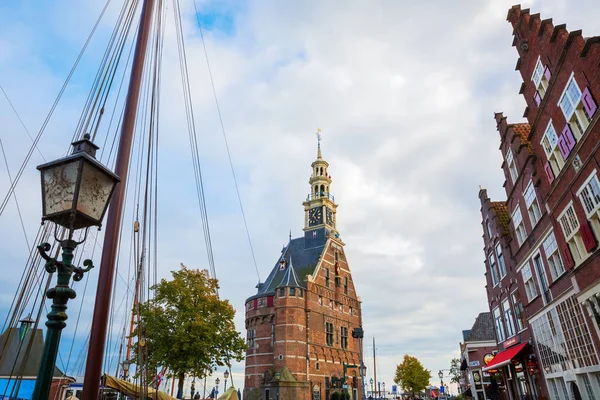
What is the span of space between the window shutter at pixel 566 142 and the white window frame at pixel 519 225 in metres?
5.61

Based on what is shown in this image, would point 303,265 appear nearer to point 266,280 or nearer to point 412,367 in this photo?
point 266,280

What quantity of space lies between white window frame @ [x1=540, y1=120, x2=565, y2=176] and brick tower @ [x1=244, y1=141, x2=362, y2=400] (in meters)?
28.7

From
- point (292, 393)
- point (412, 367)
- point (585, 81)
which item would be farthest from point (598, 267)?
point (412, 367)

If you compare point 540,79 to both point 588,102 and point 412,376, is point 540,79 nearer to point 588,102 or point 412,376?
point 588,102

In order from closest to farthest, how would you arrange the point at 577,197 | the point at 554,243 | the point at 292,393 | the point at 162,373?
the point at 577,197, the point at 554,243, the point at 162,373, the point at 292,393

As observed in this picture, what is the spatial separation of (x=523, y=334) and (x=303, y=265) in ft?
113

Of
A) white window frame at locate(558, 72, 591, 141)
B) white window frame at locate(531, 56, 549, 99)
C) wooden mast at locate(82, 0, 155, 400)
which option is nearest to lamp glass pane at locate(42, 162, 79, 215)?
wooden mast at locate(82, 0, 155, 400)

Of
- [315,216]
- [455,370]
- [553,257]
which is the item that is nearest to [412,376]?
[455,370]

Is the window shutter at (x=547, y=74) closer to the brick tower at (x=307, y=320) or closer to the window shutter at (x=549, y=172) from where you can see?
the window shutter at (x=549, y=172)

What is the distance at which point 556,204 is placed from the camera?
529 inches

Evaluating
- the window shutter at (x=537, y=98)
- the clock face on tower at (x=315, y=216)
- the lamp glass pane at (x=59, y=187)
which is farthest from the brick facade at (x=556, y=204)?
the clock face on tower at (x=315, y=216)

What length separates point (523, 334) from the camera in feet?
60.8

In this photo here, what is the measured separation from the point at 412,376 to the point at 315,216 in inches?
1173

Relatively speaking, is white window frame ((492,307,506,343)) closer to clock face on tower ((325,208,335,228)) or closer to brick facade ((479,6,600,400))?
brick facade ((479,6,600,400))
